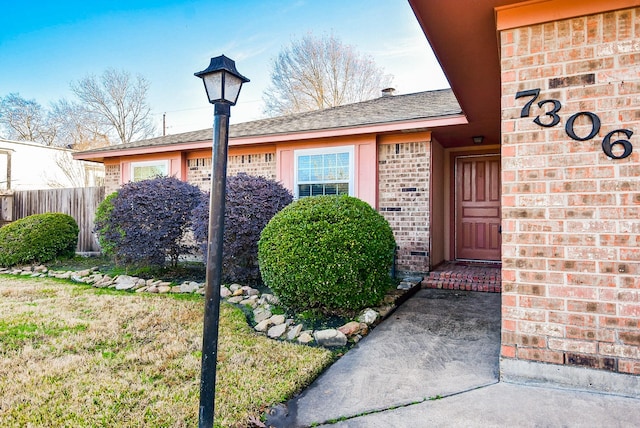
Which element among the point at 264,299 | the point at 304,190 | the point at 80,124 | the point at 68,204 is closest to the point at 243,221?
the point at 264,299

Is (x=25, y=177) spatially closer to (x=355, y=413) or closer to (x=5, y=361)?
(x=5, y=361)

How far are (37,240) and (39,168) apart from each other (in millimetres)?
12323

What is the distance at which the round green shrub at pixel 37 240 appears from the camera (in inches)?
305

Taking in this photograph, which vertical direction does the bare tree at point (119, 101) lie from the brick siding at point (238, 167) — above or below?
above

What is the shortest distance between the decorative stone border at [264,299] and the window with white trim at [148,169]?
2633 millimetres

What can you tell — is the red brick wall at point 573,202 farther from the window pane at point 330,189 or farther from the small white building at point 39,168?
the small white building at point 39,168

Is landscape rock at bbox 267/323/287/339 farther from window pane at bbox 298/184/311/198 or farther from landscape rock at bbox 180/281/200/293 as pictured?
window pane at bbox 298/184/311/198

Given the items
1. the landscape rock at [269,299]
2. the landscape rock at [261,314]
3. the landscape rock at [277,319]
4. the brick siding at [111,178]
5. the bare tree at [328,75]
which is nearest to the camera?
the landscape rock at [277,319]

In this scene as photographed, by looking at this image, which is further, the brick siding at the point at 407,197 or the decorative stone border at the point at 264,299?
the brick siding at the point at 407,197

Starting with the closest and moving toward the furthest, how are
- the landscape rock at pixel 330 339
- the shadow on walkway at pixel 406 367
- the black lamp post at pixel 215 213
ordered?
1. the black lamp post at pixel 215 213
2. the shadow on walkway at pixel 406 367
3. the landscape rock at pixel 330 339

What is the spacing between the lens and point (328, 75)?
1828 cm

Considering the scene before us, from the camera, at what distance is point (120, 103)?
21.2 meters

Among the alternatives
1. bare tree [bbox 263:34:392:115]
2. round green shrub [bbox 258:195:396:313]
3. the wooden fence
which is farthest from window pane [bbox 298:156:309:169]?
bare tree [bbox 263:34:392:115]

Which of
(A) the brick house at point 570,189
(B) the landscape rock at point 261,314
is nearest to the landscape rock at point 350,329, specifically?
Result: (B) the landscape rock at point 261,314
